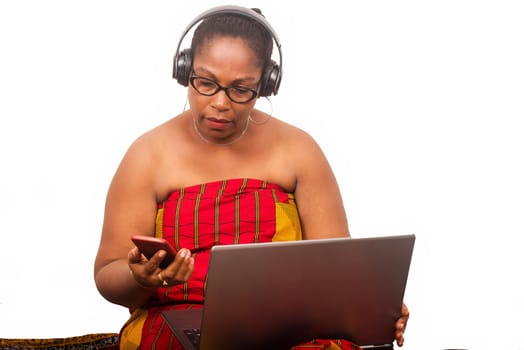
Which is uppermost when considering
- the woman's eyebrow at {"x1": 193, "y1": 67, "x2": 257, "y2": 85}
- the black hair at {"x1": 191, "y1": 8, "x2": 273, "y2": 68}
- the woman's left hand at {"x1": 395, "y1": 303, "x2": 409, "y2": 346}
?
the black hair at {"x1": 191, "y1": 8, "x2": 273, "y2": 68}

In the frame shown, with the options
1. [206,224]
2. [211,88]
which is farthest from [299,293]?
[211,88]

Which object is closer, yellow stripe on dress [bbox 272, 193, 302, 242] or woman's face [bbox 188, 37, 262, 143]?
woman's face [bbox 188, 37, 262, 143]

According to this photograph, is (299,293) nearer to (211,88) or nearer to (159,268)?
(159,268)

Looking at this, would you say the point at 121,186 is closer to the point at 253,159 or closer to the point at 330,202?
the point at 253,159

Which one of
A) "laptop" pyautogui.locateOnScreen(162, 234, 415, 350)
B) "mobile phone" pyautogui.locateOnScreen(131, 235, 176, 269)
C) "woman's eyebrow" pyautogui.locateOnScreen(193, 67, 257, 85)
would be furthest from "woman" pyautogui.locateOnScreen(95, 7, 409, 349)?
"mobile phone" pyautogui.locateOnScreen(131, 235, 176, 269)

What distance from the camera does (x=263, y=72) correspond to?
2385 millimetres

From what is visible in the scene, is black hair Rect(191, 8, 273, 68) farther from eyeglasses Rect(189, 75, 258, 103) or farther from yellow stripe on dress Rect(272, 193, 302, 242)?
yellow stripe on dress Rect(272, 193, 302, 242)

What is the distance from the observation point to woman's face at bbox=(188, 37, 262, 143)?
7.52 ft

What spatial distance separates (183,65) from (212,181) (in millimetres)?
326

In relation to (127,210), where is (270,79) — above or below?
above

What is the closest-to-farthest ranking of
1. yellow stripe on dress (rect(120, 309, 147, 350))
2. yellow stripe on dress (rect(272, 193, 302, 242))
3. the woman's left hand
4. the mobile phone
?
the mobile phone
the woman's left hand
yellow stripe on dress (rect(120, 309, 147, 350))
yellow stripe on dress (rect(272, 193, 302, 242))

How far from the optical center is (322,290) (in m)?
1.96

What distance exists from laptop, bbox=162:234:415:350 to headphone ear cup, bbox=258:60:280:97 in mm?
608

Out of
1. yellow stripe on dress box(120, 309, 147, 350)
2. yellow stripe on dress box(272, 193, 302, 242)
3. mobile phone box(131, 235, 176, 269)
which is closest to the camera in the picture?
mobile phone box(131, 235, 176, 269)
